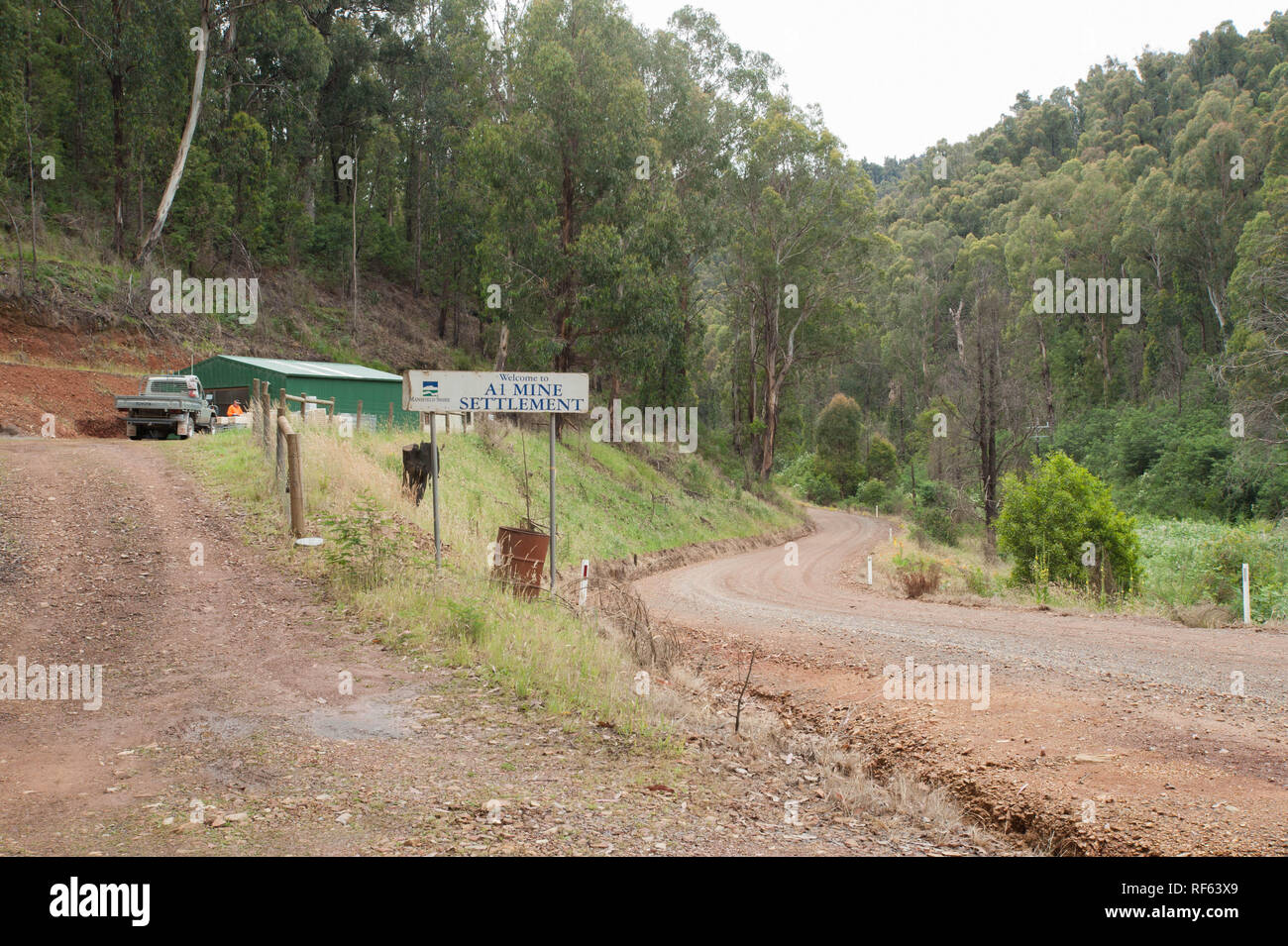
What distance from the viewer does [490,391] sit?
35.3 feet

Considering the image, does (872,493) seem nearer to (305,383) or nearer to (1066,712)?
(305,383)

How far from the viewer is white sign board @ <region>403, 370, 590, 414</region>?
34.7ft

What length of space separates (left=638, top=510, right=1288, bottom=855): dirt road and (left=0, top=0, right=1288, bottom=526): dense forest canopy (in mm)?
20012

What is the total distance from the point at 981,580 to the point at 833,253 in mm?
30086

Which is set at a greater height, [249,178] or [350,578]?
[249,178]

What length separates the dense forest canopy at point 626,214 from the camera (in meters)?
32.1

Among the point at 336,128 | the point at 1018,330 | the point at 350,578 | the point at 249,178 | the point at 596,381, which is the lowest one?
the point at 350,578

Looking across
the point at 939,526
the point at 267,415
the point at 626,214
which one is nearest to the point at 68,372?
the point at 267,415

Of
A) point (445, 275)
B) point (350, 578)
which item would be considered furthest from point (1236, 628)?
point (445, 275)

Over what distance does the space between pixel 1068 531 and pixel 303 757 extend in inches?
734

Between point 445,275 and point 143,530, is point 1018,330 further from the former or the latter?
point 143,530

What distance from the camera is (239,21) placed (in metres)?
44.1

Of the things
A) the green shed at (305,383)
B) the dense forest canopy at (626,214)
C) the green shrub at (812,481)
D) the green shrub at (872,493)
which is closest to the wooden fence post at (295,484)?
the green shed at (305,383)

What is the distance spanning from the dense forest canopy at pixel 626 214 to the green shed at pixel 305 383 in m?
5.54
